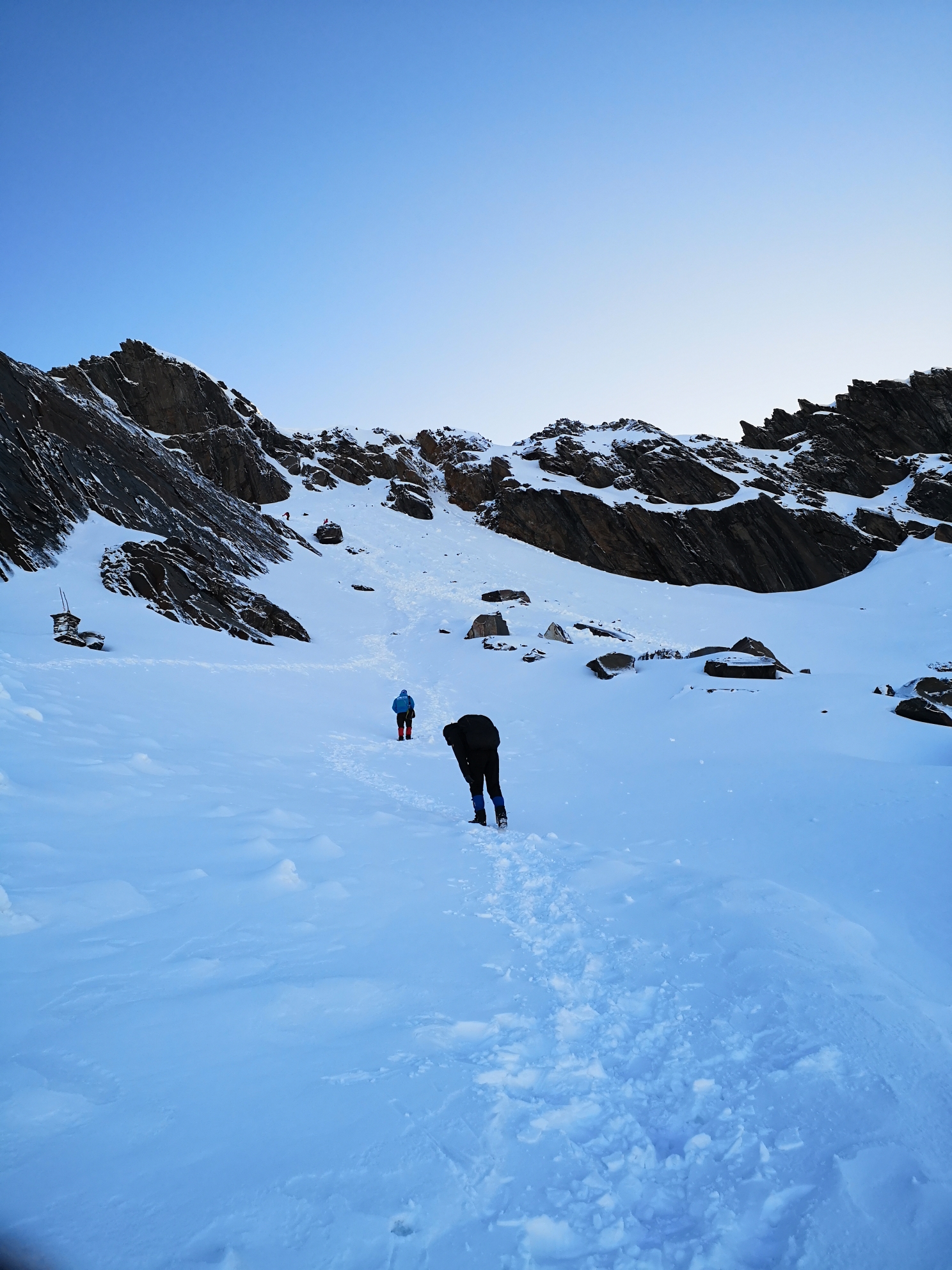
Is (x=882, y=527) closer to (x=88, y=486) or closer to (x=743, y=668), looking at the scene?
(x=743, y=668)

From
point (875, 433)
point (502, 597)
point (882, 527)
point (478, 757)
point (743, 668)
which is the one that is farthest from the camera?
point (875, 433)

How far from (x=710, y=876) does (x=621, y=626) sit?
30.5 metres

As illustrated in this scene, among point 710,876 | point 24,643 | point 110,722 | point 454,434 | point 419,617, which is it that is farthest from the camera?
point 454,434

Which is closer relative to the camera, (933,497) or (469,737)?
(469,737)

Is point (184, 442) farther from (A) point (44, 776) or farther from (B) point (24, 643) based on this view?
(A) point (44, 776)

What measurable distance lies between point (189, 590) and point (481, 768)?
19357 millimetres

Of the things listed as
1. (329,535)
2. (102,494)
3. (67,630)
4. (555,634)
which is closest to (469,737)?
(67,630)

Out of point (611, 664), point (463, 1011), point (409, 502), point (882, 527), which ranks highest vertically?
point (409, 502)

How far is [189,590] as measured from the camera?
23.1 m

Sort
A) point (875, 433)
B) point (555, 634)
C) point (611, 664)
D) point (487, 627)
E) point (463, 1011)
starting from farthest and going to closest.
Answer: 1. point (875, 433)
2. point (487, 627)
3. point (555, 634)
4. point (611, 664)
5. point (463, 1011)

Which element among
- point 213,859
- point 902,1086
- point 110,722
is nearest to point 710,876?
point 902,1086

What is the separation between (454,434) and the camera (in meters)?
84.7

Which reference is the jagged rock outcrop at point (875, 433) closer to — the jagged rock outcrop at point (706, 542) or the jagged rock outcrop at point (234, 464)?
the jagged rock outcrop at point (706, 542)

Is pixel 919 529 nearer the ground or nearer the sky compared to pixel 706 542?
nearer the sky
